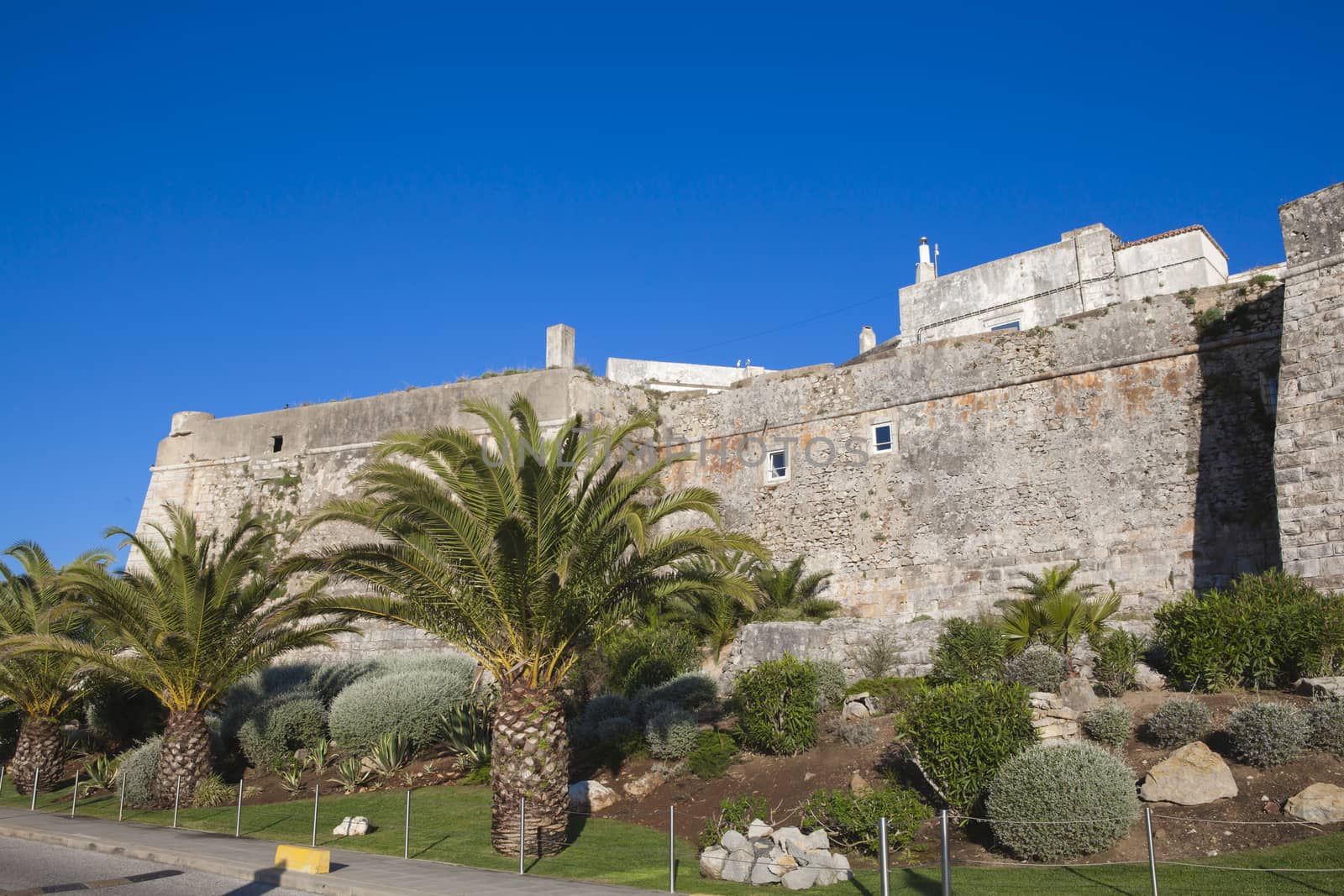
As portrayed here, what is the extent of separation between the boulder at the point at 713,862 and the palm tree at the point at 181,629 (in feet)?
27.3

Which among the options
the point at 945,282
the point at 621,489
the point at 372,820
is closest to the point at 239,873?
the point at 372,820

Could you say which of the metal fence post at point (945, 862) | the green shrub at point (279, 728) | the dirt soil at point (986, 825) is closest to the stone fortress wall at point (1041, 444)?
the dirt soil at point (986, 825)

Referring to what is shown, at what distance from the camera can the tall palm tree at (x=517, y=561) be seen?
1191 centimetres

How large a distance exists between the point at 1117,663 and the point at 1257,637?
1.65 m

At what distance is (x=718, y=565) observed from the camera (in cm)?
1938

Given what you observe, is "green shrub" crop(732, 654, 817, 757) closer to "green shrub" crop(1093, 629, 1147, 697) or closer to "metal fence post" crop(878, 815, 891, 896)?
"green shrub" crop(1093, 629, 1147, 697)

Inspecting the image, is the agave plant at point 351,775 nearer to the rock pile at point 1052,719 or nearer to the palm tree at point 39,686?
the palm tree at point 39,686

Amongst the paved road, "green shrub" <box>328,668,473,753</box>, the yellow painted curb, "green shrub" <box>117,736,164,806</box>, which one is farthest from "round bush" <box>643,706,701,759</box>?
"green shrub" <box>117,736,164,806</box>

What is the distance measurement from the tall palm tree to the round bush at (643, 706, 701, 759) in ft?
7.42

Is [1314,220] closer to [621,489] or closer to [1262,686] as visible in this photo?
[1262,686]

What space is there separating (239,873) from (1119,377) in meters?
16.8

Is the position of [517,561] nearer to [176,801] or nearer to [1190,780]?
[1190,780]

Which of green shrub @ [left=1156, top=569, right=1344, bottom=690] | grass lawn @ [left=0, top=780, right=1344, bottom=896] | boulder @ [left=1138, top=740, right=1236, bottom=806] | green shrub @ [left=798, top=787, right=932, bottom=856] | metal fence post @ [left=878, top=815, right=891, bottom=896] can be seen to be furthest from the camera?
green shrub @ [left=1156, top=569, right=1344, bottom=690]

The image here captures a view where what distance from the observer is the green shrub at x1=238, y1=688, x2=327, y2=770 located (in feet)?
58.5
